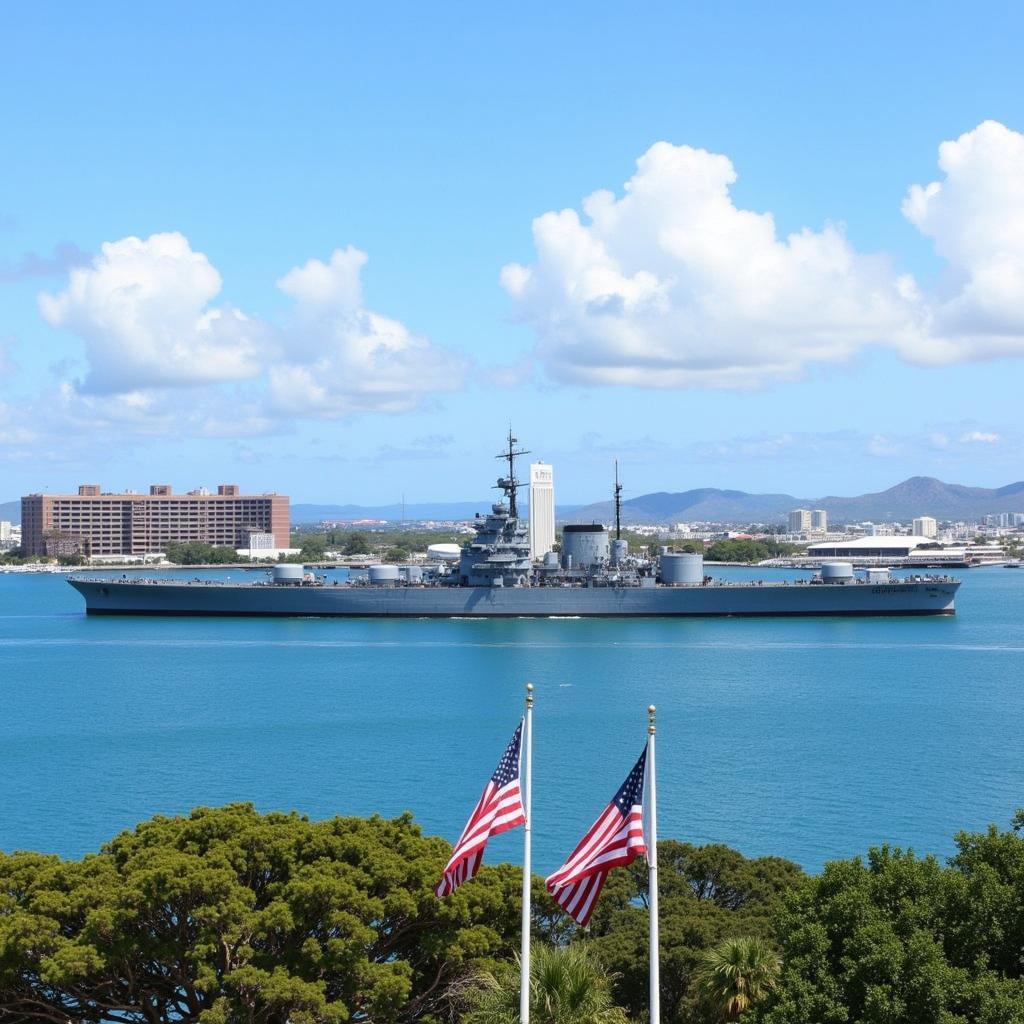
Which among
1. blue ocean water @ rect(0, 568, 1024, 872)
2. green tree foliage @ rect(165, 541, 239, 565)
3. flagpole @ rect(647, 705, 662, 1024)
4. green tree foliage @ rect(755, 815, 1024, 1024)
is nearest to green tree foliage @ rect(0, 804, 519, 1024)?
green tree foliage @ rect(755, 815, 1024, 1024)


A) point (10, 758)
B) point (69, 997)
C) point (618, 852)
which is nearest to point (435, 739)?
point (10, 758)

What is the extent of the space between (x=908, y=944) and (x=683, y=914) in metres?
4.39

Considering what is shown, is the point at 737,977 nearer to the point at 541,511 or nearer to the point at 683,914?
the point at 683,914

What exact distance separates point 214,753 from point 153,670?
19341mm

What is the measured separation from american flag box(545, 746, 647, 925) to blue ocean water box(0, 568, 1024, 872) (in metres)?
12.0

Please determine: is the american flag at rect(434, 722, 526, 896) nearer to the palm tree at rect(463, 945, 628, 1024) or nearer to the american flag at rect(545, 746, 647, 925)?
the american flag at rect(545, 746, 647, 925)

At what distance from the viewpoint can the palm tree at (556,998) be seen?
1181 cm

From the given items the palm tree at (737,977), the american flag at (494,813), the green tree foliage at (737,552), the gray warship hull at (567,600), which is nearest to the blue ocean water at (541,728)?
the gray warship hull at (567,600)

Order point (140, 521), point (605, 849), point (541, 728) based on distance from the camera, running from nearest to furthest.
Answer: point (605, 849) < point (541, 728) < point (140, 521)

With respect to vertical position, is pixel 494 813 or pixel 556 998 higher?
pixel 494 813

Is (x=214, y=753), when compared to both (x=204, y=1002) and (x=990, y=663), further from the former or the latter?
(x=990, y=663)

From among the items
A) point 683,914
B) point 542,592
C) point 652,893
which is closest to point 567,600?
point 542,592

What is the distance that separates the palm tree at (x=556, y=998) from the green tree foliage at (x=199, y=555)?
151129 millimetres

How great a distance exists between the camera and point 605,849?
11.2 metres
